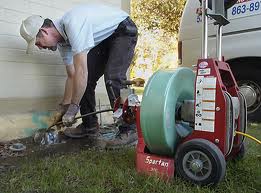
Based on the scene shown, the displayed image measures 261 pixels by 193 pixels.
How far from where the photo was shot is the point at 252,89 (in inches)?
194

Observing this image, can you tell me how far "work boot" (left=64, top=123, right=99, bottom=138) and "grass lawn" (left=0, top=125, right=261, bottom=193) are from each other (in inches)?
38.5

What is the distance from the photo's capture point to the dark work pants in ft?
12.3

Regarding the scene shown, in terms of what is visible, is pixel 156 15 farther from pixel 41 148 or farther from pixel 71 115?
pixel 71 115

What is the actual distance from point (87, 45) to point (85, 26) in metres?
0.19

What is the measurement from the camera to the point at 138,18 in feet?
50.6

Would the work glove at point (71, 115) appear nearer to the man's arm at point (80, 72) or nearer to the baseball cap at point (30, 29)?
the man's arm at point (80, 72)

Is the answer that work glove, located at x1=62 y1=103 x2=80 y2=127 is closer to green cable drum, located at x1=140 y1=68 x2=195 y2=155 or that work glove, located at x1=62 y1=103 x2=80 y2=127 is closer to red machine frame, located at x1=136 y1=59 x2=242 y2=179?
red machine frame, located at x1=136 y1=59 x2=242 y2=179

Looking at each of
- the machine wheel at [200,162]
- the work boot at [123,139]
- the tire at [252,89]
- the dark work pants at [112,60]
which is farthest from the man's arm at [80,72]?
the tire at [252,89]

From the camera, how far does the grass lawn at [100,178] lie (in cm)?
235

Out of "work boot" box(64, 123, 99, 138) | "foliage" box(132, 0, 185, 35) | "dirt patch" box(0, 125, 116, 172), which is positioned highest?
"foliage" box(132, 0, 185, 35)

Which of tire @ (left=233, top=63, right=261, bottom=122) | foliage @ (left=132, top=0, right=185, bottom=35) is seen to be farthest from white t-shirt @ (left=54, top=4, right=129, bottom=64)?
foliage @ (left=132, top=0, right=185, bottom=35)

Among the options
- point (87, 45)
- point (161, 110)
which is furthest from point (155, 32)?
point (161, 110)

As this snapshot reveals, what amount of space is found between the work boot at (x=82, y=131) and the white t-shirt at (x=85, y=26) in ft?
2.38

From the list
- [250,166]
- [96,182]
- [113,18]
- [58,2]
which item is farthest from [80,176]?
[58,2]
